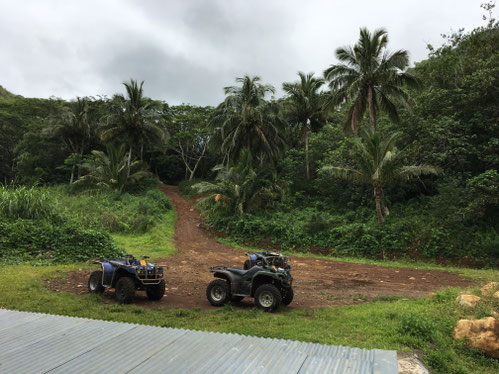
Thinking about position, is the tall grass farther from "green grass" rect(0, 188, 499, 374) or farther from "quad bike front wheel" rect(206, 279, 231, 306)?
"quad bike front wheel" rect(206, 279, 231, 306)

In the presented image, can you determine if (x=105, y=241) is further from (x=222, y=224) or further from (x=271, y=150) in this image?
(x=271, y=150)

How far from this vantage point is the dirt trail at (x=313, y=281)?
25.7 ft

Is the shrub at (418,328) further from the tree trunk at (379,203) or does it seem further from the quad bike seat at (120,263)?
the tree trunk at (379,203)

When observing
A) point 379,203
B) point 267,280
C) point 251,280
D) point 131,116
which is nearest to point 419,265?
point 379,203

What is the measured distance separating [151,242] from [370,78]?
1585cm

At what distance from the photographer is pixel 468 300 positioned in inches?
220

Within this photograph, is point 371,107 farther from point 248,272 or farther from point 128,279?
point 128,279

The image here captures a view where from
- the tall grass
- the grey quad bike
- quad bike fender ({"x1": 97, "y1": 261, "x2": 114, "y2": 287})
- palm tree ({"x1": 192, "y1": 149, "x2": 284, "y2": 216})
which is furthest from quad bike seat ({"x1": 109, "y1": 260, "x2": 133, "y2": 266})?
palm tree ({"x1": 192, "y1": 149, "x2": 284, "y2": 216})

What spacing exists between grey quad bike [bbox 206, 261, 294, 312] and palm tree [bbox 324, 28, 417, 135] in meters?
15.0

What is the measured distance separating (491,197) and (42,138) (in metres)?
37.6

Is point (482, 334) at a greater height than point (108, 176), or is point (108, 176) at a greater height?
point (108, 176)

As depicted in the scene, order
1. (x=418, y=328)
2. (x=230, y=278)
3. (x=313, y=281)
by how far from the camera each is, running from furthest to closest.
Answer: (x=313, y=281)
(x=230, y=278)
(x=418, y=328)

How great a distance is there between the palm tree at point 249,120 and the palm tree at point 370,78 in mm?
Result: 4903

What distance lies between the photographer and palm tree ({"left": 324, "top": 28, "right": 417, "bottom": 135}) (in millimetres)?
18766
